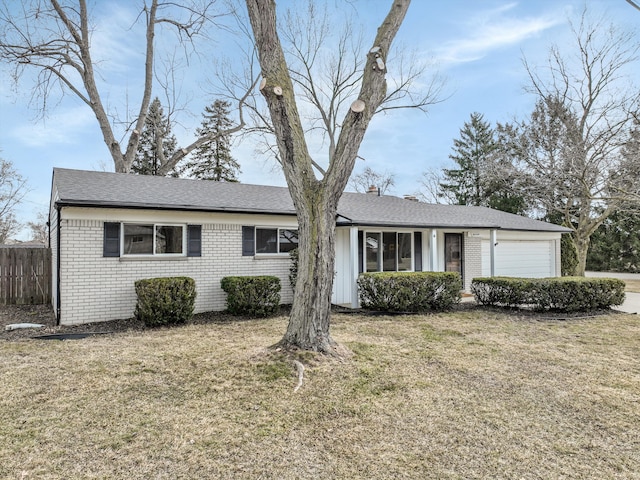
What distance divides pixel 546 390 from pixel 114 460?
4390mm

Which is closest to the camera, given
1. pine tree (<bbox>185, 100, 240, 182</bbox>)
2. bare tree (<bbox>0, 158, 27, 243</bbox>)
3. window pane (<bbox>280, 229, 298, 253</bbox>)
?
window pane (<bbox>280, 229, 298, 253</bbox>)

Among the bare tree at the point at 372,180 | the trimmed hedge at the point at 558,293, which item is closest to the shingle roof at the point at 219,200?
the trimmed hedge at the point at 558,293

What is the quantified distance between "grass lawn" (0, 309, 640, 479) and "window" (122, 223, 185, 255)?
2.49 metres

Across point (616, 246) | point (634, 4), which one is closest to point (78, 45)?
point (634, 4)

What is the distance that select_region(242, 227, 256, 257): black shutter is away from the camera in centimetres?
1009

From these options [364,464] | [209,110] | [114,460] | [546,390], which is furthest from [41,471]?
[209,110]

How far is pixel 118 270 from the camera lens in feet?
27.9

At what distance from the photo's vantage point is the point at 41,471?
2.81m

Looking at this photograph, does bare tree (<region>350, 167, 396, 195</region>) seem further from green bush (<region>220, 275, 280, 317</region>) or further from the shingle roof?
green bush (<region>220, 275, 280, 317</region>)

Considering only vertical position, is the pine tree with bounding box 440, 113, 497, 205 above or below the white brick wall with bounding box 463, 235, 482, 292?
above

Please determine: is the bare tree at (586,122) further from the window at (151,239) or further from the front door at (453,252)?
the window at (151,239)

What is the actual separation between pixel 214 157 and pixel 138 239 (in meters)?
22.2

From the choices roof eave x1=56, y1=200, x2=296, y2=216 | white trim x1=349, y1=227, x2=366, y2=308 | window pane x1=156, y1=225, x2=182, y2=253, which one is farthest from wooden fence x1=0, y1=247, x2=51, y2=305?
white trim x1=349, y1=227, x2=366, y2=308

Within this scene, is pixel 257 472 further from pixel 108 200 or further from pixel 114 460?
pixel 108 200
